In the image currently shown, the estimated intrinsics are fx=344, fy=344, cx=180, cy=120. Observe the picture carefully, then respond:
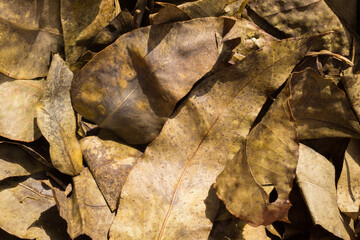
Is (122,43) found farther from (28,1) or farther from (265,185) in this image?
(265,185)

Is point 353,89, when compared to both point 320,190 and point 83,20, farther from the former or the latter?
point 83,20

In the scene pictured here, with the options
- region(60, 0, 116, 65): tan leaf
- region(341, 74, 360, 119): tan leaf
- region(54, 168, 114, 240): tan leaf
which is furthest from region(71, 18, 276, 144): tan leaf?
region(341, 74, 360, 119): tan leaf

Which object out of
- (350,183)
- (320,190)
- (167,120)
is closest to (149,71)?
(167,120)

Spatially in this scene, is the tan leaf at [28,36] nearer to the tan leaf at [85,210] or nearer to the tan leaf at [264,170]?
the tan leaf at [85,210]

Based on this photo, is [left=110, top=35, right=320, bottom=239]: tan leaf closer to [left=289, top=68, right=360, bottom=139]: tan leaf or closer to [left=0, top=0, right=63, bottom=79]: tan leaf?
[left=289, top=68, right=360, bottom=139]: tan leaf

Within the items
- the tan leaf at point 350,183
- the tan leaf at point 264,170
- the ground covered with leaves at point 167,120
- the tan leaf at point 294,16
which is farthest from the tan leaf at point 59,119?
the tan leaf at point 350,183

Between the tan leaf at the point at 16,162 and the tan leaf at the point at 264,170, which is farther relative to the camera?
the tan leaf at the point at 16,162

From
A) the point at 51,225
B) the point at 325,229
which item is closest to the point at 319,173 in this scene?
the point at 325,229
